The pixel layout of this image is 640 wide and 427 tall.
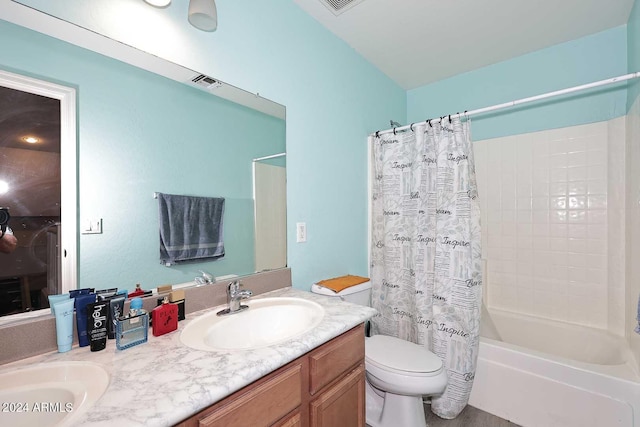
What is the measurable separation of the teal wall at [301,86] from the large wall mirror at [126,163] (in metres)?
0.03

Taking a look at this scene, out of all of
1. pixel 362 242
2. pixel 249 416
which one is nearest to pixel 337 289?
pixel 362 242

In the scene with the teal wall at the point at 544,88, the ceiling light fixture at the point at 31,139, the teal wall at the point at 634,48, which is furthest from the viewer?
the teal wall at the point at 544,88

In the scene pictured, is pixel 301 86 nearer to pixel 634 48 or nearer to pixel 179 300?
pixel 179 300

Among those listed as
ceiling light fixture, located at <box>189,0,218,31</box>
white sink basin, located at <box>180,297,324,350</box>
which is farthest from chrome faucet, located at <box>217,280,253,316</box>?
ceiling light fixture, located at <box>189,0,218,31</box>

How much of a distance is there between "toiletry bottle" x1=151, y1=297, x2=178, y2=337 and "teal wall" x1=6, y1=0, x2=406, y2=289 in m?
0.19

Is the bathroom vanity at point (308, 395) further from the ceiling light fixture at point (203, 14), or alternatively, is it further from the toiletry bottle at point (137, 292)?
the ceiling light fixture at point (203, 14)

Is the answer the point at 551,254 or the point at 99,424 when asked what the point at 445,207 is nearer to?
the point at 551,254

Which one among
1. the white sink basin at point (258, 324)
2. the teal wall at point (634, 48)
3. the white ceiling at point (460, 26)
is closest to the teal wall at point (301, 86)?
the white ceiling at point (460, 26)

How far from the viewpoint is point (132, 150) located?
1.02 metres

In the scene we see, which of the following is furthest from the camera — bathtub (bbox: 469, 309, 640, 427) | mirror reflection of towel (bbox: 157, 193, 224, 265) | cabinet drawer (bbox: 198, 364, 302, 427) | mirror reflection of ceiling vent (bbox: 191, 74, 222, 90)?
bathtub (bbox: 469, 309, 640, 427)

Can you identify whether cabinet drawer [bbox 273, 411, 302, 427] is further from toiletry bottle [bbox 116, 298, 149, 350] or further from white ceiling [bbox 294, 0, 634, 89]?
white ceiling [bbox 294, 0, 634, 89]

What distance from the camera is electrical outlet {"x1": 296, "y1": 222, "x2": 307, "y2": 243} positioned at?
165 cm

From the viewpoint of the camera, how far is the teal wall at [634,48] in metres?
1.61

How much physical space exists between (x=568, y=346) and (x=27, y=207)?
3030 millimetres
